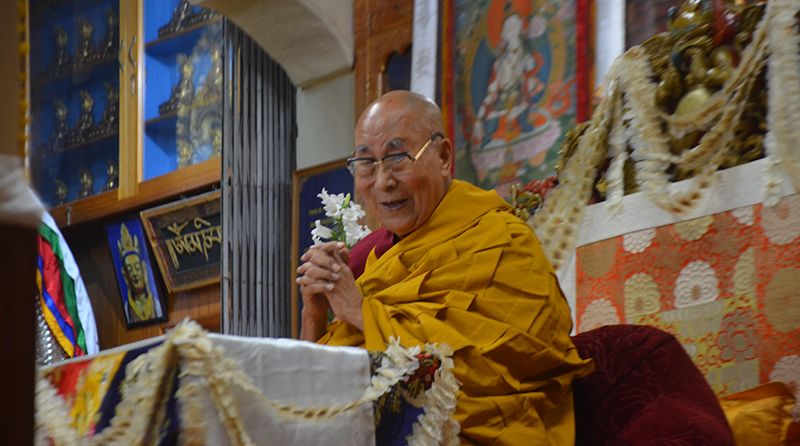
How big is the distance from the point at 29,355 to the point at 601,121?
246 centimetres

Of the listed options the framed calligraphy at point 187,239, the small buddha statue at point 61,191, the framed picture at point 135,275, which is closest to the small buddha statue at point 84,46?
the small buddha statue at point 61,191

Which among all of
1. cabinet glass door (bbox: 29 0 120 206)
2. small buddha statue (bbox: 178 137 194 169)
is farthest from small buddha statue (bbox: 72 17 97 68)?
small buddha statue (bbox: 178 137 194 169)

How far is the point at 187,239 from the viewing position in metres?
5.26

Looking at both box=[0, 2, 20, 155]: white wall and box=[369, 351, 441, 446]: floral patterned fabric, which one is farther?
box=[369, 351, 441, 446]: floral patterned fabric

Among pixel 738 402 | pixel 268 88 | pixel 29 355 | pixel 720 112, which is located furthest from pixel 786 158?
pixel 268 88

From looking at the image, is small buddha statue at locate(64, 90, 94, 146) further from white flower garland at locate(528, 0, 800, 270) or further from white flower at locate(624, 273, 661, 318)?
white flower at locate(624, 273, 661, 318)

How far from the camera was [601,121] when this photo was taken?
288cm

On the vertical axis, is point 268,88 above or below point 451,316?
above

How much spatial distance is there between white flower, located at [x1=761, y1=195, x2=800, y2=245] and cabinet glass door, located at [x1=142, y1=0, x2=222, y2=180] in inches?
147

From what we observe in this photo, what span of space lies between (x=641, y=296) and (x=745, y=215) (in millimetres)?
425

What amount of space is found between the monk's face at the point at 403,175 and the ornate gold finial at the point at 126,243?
3.77 metres

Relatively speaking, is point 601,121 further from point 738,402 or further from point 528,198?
point 738,402

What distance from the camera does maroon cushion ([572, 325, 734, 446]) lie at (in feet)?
5.23

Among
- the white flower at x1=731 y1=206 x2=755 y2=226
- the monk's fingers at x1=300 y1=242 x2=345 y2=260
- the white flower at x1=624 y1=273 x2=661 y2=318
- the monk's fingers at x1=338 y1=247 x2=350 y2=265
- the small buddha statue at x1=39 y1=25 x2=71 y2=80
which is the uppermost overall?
the small buddha statue at x1=39 y1=25 x2=71 y2=80
